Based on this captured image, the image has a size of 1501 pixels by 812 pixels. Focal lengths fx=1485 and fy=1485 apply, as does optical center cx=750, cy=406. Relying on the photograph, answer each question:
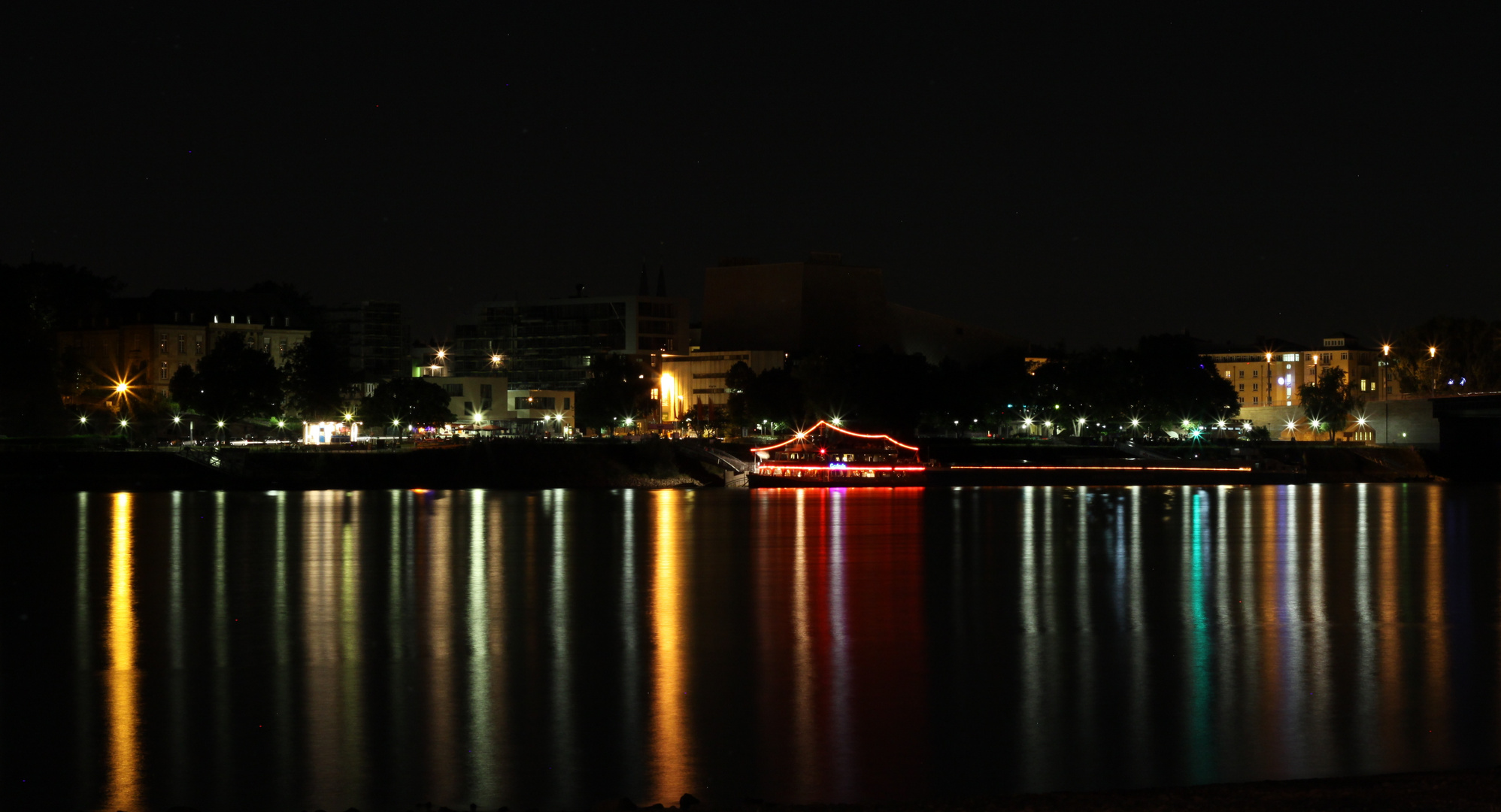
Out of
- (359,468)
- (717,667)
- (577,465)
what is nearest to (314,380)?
(359,468)

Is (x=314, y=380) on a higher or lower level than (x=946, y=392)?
higher

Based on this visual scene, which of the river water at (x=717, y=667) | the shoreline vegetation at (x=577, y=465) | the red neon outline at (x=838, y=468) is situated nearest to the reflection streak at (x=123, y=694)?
the river water at (x=717, y=667)

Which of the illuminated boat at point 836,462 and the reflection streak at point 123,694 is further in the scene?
the illuminated boat at point 836,462

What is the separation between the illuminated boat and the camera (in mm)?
83125

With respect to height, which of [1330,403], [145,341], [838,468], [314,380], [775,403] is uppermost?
[145,341]

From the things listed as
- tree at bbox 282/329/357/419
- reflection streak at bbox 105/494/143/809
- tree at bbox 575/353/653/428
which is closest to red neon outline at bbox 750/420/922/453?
tree at bbox 575/353/653/428

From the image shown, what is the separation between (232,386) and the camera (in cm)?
8838

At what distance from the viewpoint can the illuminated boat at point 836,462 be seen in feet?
273

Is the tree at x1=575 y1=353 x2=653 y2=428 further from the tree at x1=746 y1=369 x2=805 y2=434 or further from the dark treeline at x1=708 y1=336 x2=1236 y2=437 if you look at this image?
the tree at x1=746 y1=369 x2=805 y2=434

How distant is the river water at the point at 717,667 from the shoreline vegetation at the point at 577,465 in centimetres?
3175

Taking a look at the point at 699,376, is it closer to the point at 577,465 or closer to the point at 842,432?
the point at 842,432

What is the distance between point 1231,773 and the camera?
42.9 ft

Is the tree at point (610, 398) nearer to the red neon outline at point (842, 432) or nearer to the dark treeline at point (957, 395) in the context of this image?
the dark treeline at point (957, 395)

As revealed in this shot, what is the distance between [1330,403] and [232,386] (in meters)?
87.6
